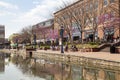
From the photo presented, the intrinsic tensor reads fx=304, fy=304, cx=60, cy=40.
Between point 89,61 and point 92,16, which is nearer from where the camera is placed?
point 89,61

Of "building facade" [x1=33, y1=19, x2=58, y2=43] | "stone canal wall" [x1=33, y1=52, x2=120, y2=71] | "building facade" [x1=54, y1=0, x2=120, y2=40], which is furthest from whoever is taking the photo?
"building facade" [x1=33, y1=19, x2=58, y2=43]

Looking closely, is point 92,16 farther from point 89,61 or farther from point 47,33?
point 47,33

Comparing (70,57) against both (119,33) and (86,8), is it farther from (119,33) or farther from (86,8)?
(86,8)

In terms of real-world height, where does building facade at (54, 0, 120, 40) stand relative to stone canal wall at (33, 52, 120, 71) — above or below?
above

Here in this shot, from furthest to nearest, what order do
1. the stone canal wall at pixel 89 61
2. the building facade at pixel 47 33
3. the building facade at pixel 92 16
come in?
the building facade at pixel 47 33 < the building facade at pixel 92 16 < the stone canal wall at pixel 89 61

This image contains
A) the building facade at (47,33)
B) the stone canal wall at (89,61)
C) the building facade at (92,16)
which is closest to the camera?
the stone canal wall at (89,61)

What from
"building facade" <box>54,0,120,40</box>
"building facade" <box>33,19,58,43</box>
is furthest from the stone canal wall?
"building facade" <box>33,19,58,43</box>

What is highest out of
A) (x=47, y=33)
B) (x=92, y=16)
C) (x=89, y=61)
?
(x=92, y=16)

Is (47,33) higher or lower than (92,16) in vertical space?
lower

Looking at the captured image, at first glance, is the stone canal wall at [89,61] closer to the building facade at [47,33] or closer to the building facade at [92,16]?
the building facade at [92,16]

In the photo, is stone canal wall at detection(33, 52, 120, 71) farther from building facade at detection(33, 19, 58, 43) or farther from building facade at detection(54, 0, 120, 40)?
building facade at detection(33, 19, 58, 43)

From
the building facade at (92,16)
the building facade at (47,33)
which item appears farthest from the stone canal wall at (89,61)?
the building facade at (47,33)

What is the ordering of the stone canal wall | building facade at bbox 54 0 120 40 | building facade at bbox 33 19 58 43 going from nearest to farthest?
the stone canal wall < building facade at bbox 54 0 120 40 < building facade at bbox 33 19 58 43

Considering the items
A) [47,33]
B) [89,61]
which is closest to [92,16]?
[89,61]
